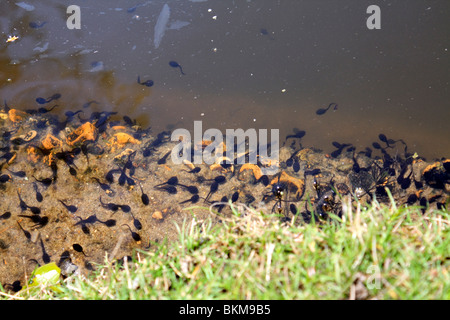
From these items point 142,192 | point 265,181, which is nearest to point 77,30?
point 142,192

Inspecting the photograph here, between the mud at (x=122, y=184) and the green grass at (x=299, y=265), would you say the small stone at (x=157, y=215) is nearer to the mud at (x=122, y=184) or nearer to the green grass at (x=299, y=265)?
the mud at (x=122, y=184)

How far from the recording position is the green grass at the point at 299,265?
74.5 inches

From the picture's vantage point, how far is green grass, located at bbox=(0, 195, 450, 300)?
1893 mm

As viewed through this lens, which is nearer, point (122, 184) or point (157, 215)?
point (157, 215)

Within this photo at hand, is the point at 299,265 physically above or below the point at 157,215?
above

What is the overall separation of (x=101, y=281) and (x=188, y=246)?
800 mm

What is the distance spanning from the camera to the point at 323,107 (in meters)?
5.78

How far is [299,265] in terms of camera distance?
2.02 metres

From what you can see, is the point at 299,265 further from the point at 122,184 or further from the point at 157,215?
the point at 122,184

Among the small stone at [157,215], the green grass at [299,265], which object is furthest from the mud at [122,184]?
the green grass at [299,265]

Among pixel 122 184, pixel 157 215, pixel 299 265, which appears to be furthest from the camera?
pixel 122 184

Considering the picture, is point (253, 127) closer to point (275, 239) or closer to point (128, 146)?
point (128, 146)

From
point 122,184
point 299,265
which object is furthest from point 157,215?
point 299,265

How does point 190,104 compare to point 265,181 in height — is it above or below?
above
